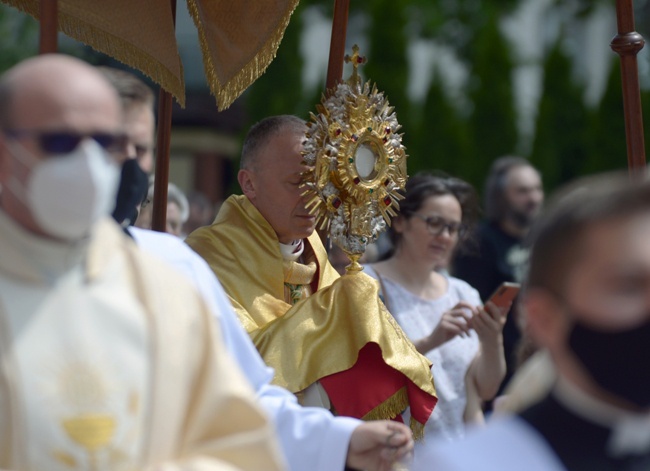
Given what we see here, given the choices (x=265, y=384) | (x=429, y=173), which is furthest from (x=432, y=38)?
(x=265, y=384)

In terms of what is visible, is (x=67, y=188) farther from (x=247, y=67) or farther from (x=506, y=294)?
(x=506, y=294)

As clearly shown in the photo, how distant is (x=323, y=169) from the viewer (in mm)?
3766

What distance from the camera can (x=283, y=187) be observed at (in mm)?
3930

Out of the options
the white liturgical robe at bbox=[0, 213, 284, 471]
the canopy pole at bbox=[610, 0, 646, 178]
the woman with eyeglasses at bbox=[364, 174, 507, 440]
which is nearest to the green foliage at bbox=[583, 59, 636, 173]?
the woman with eyeglasses at bbox=[364, 174, 507, 440]

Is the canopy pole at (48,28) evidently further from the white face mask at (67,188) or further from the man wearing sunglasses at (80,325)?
the white face mask at (67,188)

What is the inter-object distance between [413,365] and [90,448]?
188cm

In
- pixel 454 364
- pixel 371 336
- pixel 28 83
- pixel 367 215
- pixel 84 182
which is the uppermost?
pixel 28 83

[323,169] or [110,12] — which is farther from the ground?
[110,12]

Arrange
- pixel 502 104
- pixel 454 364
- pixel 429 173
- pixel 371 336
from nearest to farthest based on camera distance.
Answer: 1. pixel 371 336
2. pixel 454 364
3. pixel 429 173
4. pixel 502 104

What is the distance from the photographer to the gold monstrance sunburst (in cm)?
377

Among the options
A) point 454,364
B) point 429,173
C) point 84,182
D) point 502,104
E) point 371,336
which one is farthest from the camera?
point 502,104

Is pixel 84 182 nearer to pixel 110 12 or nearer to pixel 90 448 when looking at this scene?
pixel 90 448

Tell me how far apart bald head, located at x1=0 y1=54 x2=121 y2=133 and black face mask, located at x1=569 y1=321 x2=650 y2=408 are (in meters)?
0.87

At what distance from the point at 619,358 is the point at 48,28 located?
1.55 meters
